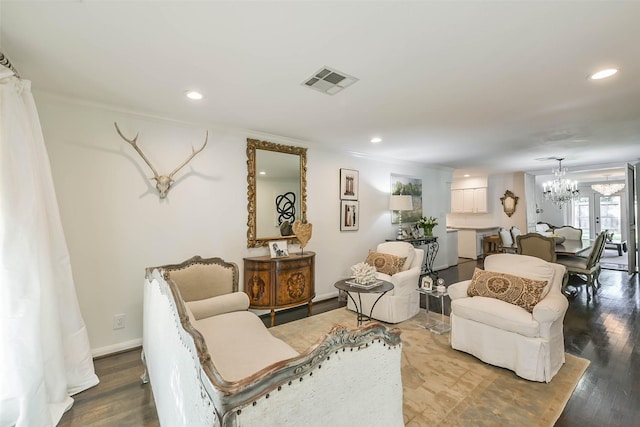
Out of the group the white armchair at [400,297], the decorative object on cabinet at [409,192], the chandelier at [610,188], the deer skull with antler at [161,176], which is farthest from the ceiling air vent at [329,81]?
the chandelier at [610,188]

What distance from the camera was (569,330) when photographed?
3.16 metres

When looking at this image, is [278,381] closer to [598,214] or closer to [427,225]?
[427,225]

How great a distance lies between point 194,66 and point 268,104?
0.82 meters

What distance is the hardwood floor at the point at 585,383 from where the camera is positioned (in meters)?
1.86

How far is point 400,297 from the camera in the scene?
3.46 m

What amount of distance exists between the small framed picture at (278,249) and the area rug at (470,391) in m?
1.15

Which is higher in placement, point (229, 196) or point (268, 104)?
point (268, 104)

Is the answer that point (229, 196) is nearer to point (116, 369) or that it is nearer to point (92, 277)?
point (92, 277)

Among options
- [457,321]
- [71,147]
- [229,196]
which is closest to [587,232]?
[457,321]

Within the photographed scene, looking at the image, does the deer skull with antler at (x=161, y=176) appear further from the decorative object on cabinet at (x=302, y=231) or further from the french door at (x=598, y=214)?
the french door at (x=598, y=214)

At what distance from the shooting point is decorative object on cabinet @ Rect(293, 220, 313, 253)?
12.5 ft

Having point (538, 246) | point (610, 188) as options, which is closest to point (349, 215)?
point (538, 246)

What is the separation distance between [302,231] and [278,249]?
16.1 inches

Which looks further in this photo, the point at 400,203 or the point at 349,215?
the point at 400,203
